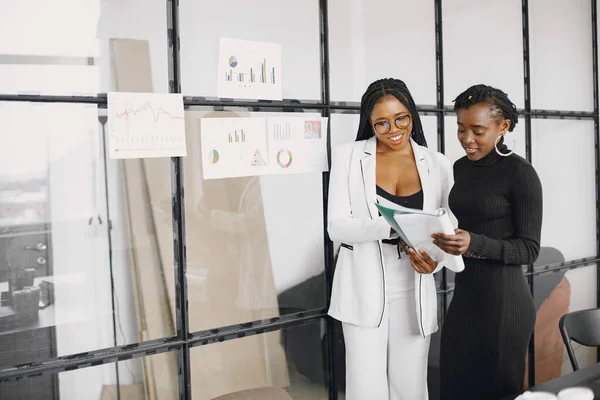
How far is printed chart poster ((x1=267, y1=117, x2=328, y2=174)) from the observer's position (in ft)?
8.86

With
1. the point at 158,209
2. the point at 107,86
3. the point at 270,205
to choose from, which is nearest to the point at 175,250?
the point at 158,209

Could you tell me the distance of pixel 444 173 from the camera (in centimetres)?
269

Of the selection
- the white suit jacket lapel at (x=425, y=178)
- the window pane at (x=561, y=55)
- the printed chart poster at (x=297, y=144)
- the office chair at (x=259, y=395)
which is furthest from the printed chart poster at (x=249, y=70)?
the window pane at (x=561, y=55)

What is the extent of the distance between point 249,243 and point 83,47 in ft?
3.29

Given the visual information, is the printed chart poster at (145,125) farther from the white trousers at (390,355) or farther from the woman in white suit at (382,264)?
the white trousers at (390,355)

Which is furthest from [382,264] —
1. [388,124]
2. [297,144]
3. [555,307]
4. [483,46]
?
[555,307]

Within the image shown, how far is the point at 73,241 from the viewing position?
7.39ft

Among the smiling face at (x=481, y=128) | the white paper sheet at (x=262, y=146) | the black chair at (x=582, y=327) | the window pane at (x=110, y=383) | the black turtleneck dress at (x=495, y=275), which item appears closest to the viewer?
the window pane at (x=110, y=383)

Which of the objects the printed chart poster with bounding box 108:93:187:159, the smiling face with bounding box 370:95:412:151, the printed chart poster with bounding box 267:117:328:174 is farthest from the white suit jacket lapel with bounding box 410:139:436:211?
the printed chart poster with bounding box 108:93:187:159

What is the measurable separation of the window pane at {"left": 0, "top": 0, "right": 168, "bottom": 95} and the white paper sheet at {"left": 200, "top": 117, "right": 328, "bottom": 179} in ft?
0.99

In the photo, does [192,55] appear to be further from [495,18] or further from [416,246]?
[495,18]

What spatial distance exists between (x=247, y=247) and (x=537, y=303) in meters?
2.07

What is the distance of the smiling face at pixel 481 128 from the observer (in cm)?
243

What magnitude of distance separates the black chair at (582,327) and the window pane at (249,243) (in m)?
1.05
